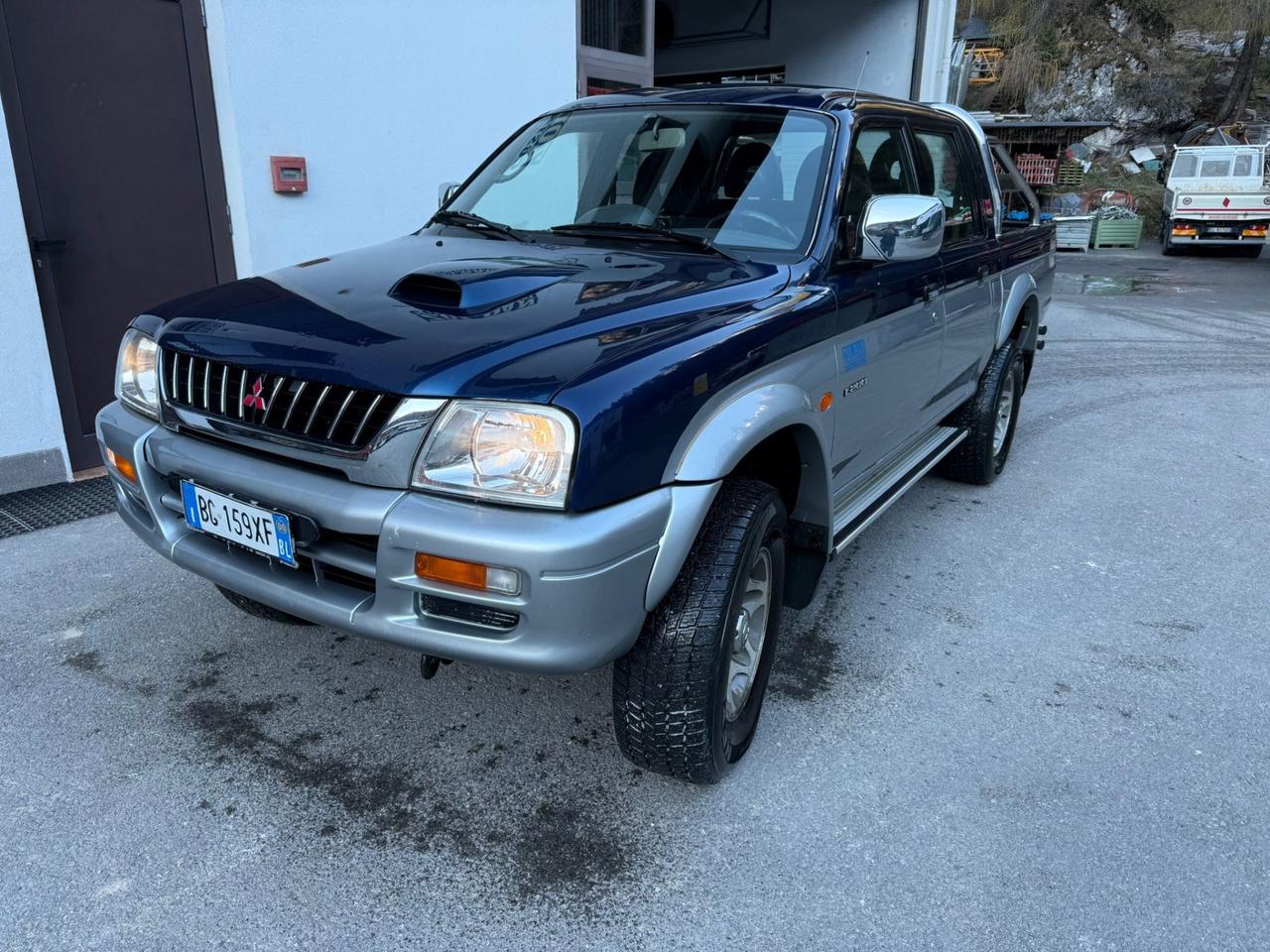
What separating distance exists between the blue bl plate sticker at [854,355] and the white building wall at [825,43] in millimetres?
10719

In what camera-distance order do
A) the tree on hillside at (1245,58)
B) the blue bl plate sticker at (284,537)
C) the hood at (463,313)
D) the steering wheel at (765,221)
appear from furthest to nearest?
the tree on hillside at (1245,58) < the steering wheel at (765,221) < the blue bl plate sticker at (284,537) < the hood at (463,313)

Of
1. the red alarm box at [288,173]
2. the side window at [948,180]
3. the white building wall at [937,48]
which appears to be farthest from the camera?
the white building wall at [937,48]

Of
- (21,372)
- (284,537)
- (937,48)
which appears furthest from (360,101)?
(937,48)

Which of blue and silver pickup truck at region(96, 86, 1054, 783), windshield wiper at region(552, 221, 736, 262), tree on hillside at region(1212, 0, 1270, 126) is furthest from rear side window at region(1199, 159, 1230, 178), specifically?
windshield wiper at region(552, 221, 736, 262)

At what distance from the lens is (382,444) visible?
2.00 m

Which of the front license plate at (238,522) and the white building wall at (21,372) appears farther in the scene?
the white building wall at (21,372)

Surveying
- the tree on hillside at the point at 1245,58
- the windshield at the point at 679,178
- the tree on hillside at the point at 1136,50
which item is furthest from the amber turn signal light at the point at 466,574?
the tree on hillside at the point at 1136,50

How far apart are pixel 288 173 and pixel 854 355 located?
3.83 m

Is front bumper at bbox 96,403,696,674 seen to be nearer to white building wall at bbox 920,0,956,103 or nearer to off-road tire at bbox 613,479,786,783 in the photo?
off-road tire at bbox 613,479,786,783

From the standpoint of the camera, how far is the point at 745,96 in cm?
335

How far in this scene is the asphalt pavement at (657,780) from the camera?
211 centimetres

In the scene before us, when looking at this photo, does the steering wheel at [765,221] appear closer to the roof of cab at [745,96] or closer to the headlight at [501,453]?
the roof of cab at [745,96]

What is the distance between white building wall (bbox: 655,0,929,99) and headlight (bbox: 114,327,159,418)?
38.0 feet

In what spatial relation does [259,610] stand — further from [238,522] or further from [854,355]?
[854,355]
